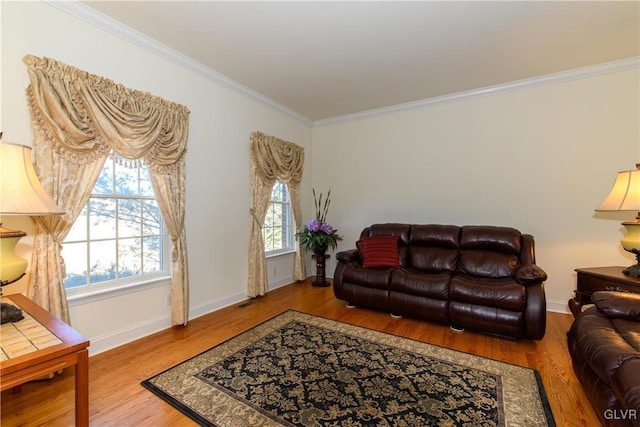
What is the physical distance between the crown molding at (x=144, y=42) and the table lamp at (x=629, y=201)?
392 centimetres

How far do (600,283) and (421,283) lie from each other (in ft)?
4.91

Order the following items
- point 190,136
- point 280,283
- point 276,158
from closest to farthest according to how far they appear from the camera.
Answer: point 190,136 < point 276,158 < point 280,283

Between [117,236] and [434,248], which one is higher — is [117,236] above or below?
above

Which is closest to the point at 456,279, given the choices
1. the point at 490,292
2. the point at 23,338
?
the point at 490,292

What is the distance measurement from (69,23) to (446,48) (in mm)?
3244

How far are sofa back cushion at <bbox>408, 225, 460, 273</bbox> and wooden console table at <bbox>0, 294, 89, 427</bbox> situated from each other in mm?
3166

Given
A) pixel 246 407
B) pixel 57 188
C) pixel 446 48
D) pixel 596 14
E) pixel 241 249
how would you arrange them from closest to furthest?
pixel 246 407 < pixel 57 188 < pixel 596 14 < pixel 446 48 < pixel 241 249

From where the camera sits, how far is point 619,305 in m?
1.77

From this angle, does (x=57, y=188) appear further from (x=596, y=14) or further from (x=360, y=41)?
(x=596, y=14)

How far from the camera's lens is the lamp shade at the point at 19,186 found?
4.49 ft

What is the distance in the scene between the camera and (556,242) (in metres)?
3.31

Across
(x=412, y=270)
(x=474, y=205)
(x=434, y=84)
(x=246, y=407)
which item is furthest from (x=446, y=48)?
(x=246, y=407)

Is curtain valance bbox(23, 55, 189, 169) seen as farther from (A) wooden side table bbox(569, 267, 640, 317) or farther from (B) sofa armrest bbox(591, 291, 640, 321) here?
(A) wooden side table bbox(569, 267, 640, 317)

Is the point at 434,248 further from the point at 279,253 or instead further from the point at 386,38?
the point at 386,38
